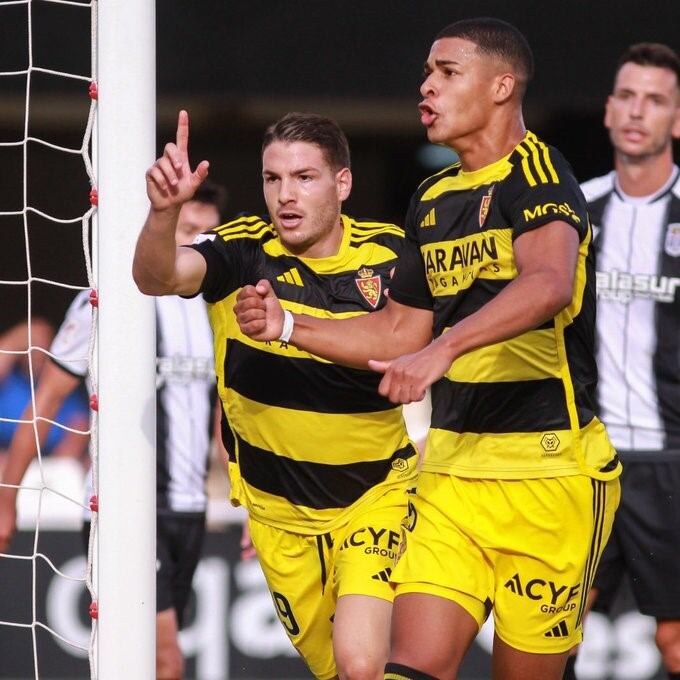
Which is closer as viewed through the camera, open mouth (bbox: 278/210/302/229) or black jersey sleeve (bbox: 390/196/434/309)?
black jersey sleeve (bbox: 390/196/434/309)

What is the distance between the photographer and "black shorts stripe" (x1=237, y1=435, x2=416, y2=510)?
423 cm

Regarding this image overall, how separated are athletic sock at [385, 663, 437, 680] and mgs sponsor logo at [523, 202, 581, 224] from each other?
42.8 inches

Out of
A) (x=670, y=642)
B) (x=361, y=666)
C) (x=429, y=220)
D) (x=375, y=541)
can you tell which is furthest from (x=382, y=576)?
(x=670, y=642)

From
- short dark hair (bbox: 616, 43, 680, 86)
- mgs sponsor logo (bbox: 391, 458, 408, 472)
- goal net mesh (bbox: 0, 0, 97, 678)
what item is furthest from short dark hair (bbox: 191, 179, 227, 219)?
mgs sponsor logo (bbox: 391, 458, 408, 472)

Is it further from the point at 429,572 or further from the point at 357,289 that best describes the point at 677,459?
the point at 429,572

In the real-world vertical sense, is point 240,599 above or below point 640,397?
below

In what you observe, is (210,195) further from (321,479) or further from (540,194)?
(540,194)

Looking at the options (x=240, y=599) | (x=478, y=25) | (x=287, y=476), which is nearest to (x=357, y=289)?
(x=287, y=476)

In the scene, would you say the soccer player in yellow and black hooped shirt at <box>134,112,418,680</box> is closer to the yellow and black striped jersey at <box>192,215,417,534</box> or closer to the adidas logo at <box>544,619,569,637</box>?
the yellow and black striped jersey at <box>192,215,417,534</box>

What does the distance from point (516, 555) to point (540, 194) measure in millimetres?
890

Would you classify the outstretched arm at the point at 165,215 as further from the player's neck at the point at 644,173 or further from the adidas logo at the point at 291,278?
the player's neck at the point at 644,173

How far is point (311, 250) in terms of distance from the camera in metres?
4.33

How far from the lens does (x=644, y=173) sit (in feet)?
18.9

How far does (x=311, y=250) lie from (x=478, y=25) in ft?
3.12
